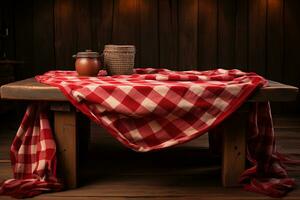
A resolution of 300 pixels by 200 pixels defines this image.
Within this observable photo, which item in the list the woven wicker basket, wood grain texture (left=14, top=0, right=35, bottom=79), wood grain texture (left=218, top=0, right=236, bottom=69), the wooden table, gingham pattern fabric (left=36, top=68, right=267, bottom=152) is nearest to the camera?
gingham pattern fabric (left=36, top=68, right=267, bottom=152)

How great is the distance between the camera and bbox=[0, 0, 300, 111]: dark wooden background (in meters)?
4.62

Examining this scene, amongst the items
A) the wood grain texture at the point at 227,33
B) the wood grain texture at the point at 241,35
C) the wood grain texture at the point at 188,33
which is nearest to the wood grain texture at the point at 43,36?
the wood grain texture at the point at 188,33

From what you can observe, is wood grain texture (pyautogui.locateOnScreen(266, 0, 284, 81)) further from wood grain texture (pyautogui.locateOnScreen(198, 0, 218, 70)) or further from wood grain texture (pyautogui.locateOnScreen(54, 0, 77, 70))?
wood grain texture (pyautogui.locateOnScreen(54, 0, 77, 70))

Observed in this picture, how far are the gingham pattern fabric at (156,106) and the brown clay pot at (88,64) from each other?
1.16 ft

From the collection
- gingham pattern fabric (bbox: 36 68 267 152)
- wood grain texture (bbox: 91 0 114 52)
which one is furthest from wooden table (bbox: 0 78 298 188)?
wood grain texture (bbox: 91 0 114 52)

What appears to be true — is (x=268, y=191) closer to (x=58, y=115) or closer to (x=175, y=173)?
(x=175, y=173)

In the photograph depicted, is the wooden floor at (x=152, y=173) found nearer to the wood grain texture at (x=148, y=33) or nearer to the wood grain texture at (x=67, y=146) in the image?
the wood grain texture at (x=67, y=146)

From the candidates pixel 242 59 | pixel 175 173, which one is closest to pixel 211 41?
pixel 242 59

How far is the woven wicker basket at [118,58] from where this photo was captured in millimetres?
2412

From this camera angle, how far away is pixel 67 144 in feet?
6.61

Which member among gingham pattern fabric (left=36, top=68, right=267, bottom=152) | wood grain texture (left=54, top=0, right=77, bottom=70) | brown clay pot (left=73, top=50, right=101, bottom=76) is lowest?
gingham pattern fabric (left=36, top=68, right=267, bottom=152)

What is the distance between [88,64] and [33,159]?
0.56m

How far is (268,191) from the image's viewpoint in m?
1.95

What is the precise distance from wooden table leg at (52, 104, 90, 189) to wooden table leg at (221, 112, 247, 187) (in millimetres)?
699
